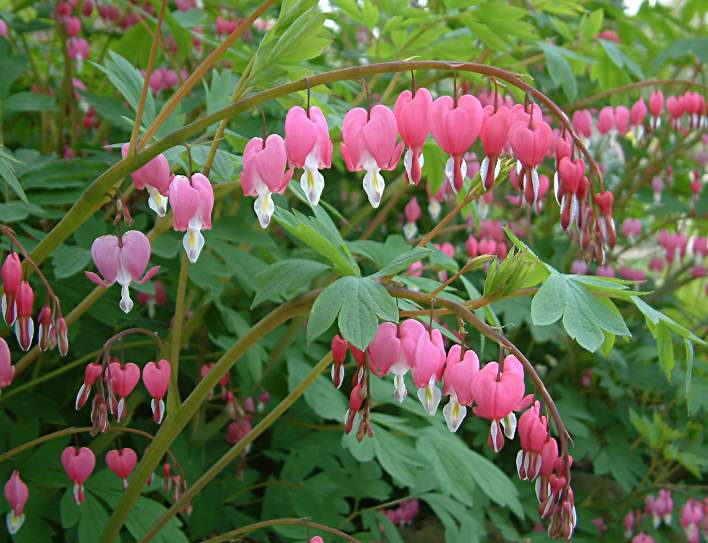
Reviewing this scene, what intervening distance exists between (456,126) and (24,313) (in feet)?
2.29

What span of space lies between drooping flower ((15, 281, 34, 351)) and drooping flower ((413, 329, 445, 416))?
582 mm

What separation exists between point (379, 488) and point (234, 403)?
57 centimetres

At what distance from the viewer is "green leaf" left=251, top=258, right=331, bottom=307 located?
4.09ft

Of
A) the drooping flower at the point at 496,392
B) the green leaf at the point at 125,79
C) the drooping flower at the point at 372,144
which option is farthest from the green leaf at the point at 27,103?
the drooping flower at the point at 496,392

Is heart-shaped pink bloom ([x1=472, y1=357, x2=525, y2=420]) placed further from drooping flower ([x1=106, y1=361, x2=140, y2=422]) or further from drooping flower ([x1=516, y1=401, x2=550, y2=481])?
drooping flower ([x1=106, y1=361, x2=140, y2=422])

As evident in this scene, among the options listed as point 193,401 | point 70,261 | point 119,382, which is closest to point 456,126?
point 193,401

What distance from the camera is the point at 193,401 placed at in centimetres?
137

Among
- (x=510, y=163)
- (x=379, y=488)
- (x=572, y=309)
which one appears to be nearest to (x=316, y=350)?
(x=379, y=488)

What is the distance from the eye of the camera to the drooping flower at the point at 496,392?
1.13 meters

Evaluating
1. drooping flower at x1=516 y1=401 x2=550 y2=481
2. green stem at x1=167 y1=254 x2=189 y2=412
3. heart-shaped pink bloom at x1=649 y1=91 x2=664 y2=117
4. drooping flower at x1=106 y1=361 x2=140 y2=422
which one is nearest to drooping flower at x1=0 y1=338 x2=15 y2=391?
drooping flower at x1=106 y1=361 x2=140 y2=422

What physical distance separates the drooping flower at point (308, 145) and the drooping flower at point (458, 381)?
0.31 metres

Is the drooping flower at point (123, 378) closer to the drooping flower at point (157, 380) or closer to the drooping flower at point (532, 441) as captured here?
the drooping flower at point (157, 380)

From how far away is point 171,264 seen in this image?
95.5 inches

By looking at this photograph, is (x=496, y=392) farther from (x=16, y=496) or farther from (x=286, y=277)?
(x=16, y=496)
